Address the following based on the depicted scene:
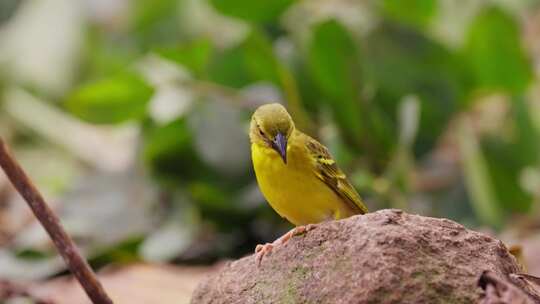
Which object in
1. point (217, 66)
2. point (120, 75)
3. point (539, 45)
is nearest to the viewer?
point (120, 75)

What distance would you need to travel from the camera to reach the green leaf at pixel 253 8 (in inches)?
208

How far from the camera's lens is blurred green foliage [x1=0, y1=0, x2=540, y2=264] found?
5.22m

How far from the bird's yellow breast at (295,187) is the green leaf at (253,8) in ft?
6.71

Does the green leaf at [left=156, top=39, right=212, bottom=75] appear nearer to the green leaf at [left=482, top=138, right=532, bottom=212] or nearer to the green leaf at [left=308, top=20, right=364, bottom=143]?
the green leaf at [left=308, top=20, right=364, bottom=143]

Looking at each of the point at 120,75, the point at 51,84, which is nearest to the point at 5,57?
the point at 51,84

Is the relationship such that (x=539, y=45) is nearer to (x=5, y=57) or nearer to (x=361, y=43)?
(x=361, y=43)

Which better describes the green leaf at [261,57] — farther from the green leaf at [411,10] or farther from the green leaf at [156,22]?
the green leaf at [156,22]

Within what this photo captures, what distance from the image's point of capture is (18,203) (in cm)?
668

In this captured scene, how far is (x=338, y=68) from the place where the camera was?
541cm

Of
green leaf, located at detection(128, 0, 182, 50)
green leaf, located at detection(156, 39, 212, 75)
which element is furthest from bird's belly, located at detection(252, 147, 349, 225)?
green leaf, located at detection(128, 0, 182, 50)

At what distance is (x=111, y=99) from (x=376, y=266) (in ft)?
9.68

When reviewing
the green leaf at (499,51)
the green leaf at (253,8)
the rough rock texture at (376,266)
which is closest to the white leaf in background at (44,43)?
the green leaf at (253,8)

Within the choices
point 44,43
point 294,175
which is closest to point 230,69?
point 294,175

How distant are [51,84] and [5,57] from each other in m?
0.45
